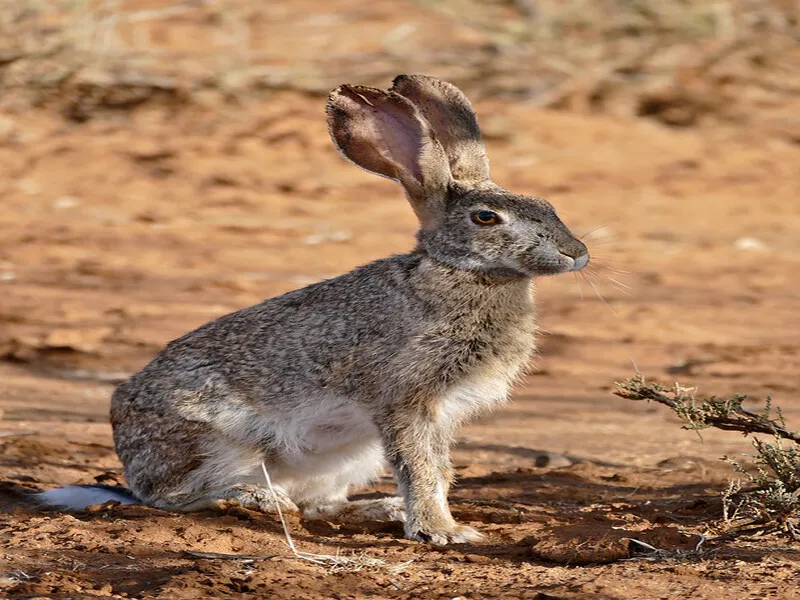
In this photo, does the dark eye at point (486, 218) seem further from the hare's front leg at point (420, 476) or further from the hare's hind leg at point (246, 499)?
the hare's hind leg at point (246, 499)

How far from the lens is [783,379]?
7562 mm

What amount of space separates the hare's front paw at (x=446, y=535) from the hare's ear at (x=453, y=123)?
1.48 m

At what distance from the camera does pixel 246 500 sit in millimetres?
4949

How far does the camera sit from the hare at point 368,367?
4.84 m

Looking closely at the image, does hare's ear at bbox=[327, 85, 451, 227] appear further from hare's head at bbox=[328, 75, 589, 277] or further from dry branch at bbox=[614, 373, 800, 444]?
dry branch at bbox=[614, 373, 800, 444]

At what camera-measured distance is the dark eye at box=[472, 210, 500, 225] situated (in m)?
4.93

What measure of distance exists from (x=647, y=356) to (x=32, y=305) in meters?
4.25

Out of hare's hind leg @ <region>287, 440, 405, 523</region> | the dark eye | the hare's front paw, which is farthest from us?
hare's hind leg @ <region>287, 440, 405, 523</region>

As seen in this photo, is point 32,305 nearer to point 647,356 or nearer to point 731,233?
point 647,356

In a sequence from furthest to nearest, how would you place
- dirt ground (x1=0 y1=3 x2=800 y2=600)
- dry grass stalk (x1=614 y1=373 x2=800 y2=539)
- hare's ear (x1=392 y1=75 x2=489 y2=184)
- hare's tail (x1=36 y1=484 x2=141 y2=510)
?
hare's ear (x1=392 y1=75 x2=489 y2=184), hare's tail (x1=36 y1=484 x2=141 y2=510), dry grass stalk (x1=614 y1=373 x2=800 y2=539), dirt ground (x1=0 y1=3 x2=800 y2=600)

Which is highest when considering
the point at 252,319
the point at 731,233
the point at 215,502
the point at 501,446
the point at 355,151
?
the point at 355,151

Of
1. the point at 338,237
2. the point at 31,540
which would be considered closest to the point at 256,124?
the point at 338,237

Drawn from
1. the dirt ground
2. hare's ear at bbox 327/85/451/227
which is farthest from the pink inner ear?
the dirt ground

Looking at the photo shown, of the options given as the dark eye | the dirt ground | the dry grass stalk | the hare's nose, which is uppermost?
the dark eye
